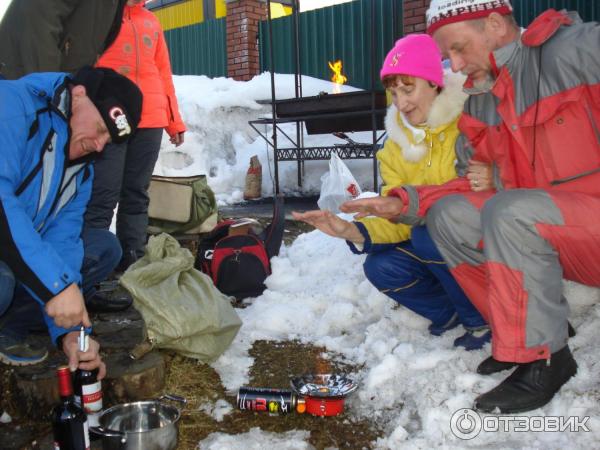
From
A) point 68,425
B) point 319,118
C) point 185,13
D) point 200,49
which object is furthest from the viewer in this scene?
point 185,13

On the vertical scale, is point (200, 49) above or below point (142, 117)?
above

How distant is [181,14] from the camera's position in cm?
1997

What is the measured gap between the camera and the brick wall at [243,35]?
500 inches

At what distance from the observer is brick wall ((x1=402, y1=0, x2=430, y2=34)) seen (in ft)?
26.9

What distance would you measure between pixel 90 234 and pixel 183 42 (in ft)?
43.2

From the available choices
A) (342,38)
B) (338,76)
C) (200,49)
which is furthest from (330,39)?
(200,49)

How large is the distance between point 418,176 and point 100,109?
160 cm

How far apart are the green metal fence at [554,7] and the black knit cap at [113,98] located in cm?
717

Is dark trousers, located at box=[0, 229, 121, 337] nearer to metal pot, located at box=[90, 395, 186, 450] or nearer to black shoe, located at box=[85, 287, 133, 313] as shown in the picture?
black shoe, located at box=[85, 287, 133, 313]

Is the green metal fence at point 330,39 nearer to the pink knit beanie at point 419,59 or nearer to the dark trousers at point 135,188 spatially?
the dark trousers at point 135,188

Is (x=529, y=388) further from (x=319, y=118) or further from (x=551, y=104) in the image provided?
(x=319, y=118)

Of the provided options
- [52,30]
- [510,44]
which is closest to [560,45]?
[510,44]

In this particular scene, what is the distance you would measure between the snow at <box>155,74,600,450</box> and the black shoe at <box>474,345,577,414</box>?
0.21ft

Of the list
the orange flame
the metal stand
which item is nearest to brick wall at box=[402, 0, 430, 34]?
the metal stand
